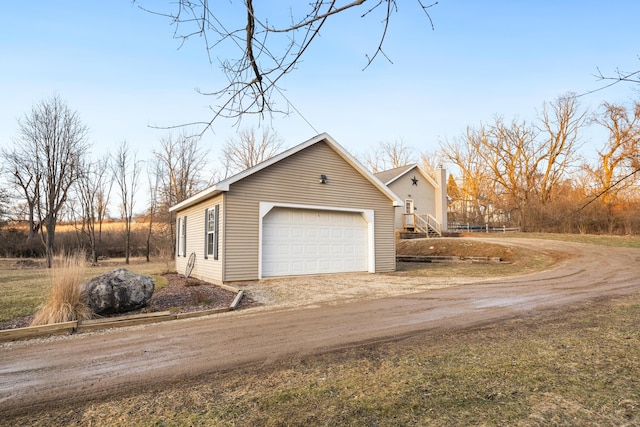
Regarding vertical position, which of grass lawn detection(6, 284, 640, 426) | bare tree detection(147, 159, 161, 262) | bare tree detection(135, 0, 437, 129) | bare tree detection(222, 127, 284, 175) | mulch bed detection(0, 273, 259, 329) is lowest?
mulch bed detection(0, 273, 259, 329)

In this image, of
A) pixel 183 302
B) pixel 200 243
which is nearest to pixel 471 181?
pixel 200 243

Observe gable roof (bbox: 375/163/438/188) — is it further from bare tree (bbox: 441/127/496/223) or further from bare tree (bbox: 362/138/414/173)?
bare tree (bbox: 362/138/414/173)

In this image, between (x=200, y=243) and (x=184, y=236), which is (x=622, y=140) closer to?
(x=200, y=243)

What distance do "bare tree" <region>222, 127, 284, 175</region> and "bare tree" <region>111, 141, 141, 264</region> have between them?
7.91 m

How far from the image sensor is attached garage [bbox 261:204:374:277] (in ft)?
39.8

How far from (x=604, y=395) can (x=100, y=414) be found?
4.01 meters

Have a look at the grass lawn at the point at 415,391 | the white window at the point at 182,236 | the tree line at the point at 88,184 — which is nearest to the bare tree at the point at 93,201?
the tree line at the point at 88,184

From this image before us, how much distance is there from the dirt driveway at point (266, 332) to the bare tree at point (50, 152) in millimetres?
18988

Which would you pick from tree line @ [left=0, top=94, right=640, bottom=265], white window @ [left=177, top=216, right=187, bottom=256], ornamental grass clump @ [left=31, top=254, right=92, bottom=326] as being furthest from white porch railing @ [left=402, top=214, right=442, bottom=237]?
ornamental grass clump @ [left=31, top=254, right=92, bottom=326]

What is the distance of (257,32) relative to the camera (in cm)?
293

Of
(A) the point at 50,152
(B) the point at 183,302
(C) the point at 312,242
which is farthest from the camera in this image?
(A) the point at 50,152

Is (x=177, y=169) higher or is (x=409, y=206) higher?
(x=177, y=169)

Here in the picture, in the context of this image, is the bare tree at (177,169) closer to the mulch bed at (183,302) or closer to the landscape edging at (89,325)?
the mulch bed at (183,302)

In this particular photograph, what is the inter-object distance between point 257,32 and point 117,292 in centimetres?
583
